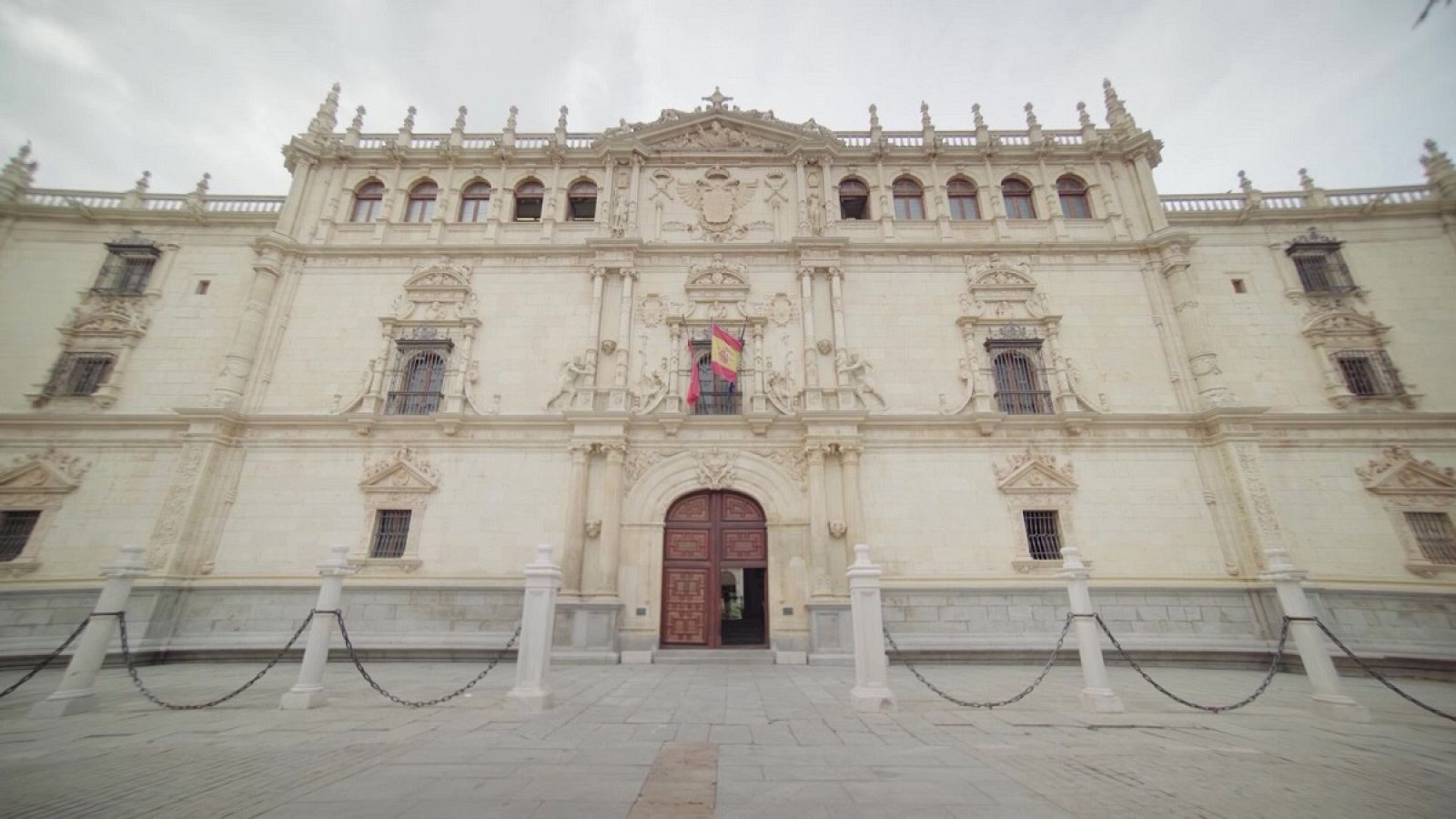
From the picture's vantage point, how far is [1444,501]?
1261 centimetres

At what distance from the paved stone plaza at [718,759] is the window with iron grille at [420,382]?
24.2 ft

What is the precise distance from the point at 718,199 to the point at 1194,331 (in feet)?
45.2

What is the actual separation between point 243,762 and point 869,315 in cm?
1445

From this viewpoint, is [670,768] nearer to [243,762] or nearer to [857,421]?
[243,762]

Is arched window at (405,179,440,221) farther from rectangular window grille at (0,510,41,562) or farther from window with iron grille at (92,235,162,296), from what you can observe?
rectangular window grille at (0,510,41,562)

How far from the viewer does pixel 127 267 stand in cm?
1548

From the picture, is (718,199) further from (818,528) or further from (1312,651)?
(1312,651)

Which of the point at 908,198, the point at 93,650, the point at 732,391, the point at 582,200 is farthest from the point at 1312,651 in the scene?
the point at 582,200

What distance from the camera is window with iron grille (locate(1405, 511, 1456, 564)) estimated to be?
12.3 m

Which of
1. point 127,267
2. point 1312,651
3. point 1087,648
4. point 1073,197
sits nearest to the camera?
point 1312,651

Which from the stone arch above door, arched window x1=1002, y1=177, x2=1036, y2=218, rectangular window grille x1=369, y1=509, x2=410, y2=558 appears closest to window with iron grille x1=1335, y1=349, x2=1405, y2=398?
arched window x1=1002, y1=177, x2=1036, y2=218

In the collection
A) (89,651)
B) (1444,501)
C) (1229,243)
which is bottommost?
(89,651)

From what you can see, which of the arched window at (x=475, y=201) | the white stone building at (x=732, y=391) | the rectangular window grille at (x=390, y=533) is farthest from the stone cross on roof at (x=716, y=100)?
the rectangular window grille at (x=390, y=533)

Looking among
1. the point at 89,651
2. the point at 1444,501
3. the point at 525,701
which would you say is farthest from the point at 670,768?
the point at 1444,501
